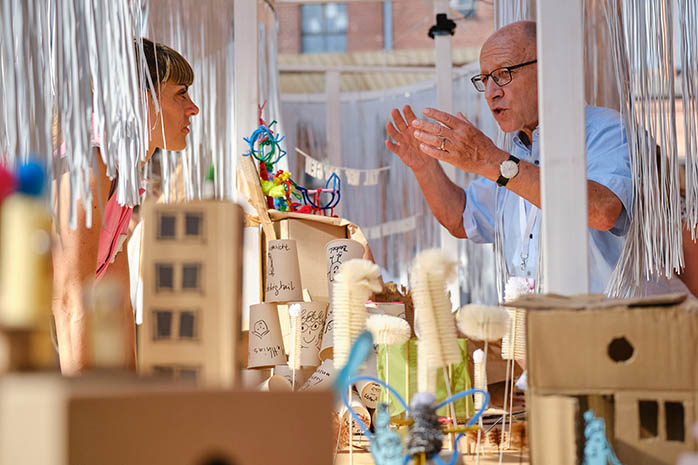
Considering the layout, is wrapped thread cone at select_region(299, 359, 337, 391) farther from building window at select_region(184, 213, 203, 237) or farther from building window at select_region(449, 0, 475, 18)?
building window at select_region(449, 0, 475, 18)

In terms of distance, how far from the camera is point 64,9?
1.13m

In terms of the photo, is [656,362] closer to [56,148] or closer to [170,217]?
[170,217]

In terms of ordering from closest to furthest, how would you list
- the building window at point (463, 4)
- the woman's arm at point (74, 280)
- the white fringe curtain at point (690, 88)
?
the woman's arm at point (74, 280), the white fringe curtain at point (690, 88), the building window at point (463, 4)

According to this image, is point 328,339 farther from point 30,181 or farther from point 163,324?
point 30,181

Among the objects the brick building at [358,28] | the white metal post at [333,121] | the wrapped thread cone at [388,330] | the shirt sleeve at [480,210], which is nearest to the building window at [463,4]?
the brick building at [358,28]

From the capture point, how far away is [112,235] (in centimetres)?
169

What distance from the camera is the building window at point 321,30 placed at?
826 centimetres

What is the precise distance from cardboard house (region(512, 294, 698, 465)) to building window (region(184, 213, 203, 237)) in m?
0.36

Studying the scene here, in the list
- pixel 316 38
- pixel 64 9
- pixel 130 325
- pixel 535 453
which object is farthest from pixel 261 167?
pixel 316 38

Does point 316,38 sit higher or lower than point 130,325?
higher

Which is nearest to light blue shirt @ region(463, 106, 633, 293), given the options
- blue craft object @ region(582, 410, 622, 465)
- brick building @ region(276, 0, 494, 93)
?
blue craft object @ region(582, 410, 622, 465)

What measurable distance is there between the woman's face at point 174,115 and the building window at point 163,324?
3.42ft

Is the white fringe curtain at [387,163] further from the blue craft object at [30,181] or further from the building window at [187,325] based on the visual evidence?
the blue craft object at [30,181]

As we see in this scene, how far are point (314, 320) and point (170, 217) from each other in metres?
0.95
